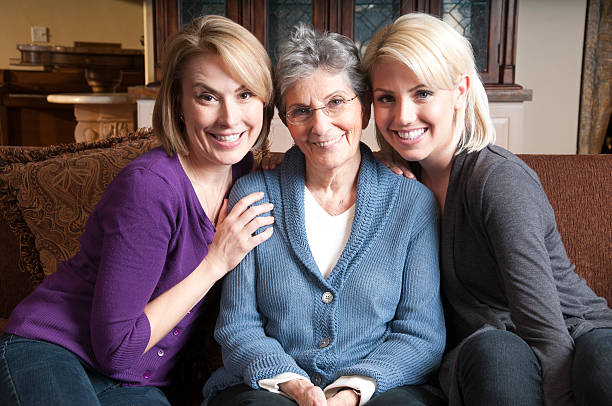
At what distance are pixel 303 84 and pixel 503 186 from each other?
501 mm

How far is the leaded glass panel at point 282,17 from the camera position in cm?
382

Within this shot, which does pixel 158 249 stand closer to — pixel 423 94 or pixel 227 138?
pixel 227 138

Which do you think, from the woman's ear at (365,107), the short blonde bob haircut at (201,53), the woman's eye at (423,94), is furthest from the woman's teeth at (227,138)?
the woman's eye at (423,94)

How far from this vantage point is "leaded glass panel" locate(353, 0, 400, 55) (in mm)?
3773

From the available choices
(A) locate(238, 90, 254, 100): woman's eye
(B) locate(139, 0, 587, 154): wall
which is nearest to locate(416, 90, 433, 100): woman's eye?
(A) locate(238, 90, 254, 100): woman's eye

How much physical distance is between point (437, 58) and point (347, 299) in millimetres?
583

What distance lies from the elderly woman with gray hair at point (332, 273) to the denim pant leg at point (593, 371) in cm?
31

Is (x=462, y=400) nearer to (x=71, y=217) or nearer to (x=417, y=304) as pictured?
(x=417, y=304)

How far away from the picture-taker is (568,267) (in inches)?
62.1

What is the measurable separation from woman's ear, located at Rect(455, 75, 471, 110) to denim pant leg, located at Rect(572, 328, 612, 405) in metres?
0.60

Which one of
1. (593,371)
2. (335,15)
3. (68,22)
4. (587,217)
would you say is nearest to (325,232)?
(593,371)

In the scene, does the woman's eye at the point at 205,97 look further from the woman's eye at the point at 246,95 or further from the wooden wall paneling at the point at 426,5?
the wooden wall paneling at the point at 426,5

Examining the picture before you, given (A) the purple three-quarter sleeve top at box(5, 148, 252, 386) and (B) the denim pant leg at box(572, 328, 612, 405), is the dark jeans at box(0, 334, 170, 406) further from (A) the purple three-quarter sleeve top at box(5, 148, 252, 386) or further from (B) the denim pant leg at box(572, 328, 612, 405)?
(B) the denim pant leg at box(572, 328, 612, 405)

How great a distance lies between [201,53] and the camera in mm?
1501
